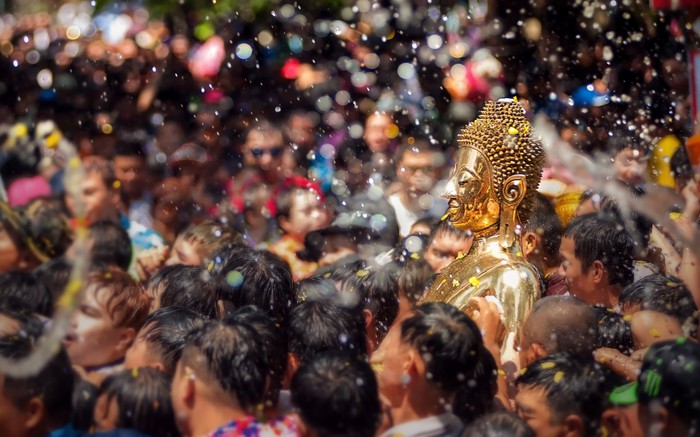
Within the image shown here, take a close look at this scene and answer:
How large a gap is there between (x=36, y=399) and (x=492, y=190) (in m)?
2.01

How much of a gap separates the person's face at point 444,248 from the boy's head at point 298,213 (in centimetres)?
151

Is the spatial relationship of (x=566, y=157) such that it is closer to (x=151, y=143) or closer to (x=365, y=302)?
(x=365, y=302)

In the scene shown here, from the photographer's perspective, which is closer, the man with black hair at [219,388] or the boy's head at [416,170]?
the man with black hair at [219,388]

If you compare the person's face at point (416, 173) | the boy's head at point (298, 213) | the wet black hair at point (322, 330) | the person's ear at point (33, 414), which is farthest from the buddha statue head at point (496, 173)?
the person's face at point (416, 173)

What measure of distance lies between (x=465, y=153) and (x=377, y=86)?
4.65 m

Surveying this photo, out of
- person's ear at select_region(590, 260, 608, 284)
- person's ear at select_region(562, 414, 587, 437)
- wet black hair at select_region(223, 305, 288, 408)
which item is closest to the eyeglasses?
person's ear at select_region(590, 260, 608, 284)

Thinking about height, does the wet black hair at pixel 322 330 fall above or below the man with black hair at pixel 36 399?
below

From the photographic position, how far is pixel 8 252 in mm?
4738

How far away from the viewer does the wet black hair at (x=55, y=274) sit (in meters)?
4.50

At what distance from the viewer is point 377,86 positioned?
29.5 feet

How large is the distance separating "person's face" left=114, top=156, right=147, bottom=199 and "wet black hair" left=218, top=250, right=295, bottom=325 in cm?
293

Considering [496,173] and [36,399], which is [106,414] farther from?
[496,173]

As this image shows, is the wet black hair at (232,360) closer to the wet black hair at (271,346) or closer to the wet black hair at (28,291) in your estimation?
the wet black hair at (271,346)

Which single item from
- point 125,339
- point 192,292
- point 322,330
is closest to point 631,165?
point 192,292
